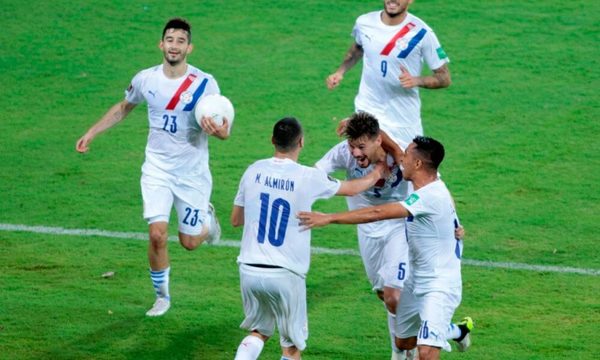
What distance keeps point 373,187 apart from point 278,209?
1.61 m

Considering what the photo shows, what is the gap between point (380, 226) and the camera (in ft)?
34.1

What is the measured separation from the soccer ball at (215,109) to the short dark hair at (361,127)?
117cm

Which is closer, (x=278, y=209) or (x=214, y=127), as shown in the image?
(x=278, y=209)

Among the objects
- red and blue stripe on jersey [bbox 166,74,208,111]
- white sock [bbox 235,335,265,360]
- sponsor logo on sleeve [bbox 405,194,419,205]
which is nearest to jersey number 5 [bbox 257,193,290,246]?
white sock [bbox 235,335,265,360]

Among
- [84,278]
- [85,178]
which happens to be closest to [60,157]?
[85,178]

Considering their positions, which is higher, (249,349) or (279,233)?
(279,233)

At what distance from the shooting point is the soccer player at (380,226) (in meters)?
10.1

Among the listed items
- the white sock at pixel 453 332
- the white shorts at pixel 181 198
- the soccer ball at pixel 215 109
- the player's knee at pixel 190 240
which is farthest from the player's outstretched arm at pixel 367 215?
the player's knee at pixel 190 240

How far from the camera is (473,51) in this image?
18.2 m

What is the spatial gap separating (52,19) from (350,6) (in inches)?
182

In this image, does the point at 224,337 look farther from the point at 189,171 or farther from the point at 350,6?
the point at 350,6

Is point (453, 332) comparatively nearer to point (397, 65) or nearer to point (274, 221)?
point (274, 221)

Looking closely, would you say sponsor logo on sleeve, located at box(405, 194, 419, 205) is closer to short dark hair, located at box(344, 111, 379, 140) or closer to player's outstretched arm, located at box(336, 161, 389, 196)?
player's outstretched arm, located at box(336, 161, 389, 196)

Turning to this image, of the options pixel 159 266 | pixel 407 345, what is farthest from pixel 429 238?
pixel 159 266
